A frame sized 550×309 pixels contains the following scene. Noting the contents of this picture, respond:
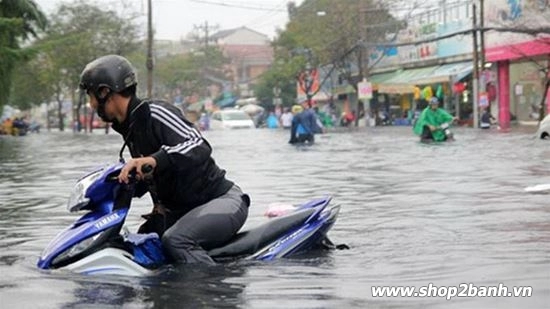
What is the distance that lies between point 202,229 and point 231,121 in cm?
5470

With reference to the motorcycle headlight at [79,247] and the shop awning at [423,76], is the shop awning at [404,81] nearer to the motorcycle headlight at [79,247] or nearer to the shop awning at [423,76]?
the shop awning at [423,76]

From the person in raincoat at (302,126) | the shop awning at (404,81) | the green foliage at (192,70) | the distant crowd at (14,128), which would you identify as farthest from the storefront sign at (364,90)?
the green foliage at (192,70)

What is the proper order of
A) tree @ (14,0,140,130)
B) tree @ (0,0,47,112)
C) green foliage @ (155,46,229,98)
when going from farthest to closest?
green foliage @ (155,46,229,98), tree @ (14,0,140,130), tree @ (0,0,47,112)

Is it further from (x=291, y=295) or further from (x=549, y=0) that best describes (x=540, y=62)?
(x=291, y=295)

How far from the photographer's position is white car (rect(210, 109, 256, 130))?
198 feet

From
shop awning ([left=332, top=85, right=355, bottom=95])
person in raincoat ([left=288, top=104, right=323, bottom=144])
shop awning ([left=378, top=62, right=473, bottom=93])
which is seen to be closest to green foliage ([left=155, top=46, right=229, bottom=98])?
shop awning ([left=332, top=85, right=355, bottom=95])

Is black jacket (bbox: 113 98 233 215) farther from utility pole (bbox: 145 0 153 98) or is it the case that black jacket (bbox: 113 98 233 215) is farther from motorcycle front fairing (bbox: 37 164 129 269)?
utility pole (bbox: 145 0 153 98)

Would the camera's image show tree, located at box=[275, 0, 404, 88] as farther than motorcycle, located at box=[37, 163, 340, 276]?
Yes

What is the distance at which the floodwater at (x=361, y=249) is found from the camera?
17.6 ft

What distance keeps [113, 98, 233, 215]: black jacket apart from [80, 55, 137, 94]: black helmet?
0.46ft

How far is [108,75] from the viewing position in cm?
595

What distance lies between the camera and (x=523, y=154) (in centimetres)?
2016

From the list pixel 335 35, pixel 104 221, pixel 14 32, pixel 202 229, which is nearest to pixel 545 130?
pixel 14 32

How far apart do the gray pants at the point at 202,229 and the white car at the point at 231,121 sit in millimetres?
53739
